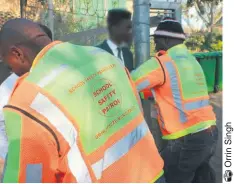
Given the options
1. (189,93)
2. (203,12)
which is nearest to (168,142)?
(189,93)

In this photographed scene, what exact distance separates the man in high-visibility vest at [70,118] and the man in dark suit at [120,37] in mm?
2500

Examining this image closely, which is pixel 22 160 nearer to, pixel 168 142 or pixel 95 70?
pixel 95 70

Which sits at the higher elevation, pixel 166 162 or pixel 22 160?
pixel 22 160

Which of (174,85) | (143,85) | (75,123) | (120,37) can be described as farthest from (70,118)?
(120,37)

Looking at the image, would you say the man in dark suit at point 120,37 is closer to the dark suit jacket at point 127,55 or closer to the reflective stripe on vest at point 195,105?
the dark suit jacket at point 127,55

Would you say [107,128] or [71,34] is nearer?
[107,128]

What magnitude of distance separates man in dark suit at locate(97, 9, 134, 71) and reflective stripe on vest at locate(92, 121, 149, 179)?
2590 millimetres

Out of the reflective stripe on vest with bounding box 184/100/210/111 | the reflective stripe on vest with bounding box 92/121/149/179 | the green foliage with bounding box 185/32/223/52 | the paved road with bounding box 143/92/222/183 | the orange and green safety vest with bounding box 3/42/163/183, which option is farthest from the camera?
the green foliage with bounding box 185/32/223/52

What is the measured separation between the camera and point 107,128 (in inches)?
71.4

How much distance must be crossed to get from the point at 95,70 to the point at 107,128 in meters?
0.24

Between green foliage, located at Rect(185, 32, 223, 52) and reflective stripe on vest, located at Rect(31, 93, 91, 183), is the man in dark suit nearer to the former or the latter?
reflective stripe on vest, located at Rect(31, 93, 91, 183)

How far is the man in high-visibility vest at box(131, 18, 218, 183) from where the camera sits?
353 centimetres

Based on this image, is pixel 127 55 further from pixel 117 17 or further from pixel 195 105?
pixel 195 105

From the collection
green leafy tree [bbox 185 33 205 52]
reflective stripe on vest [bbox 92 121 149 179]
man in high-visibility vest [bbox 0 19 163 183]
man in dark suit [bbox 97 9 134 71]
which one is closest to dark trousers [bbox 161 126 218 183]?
man in dark suit [bbox 97 9 134 71]
